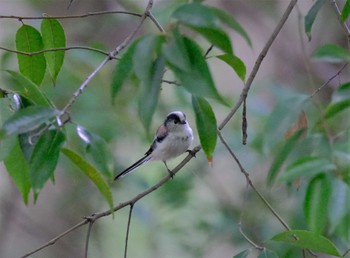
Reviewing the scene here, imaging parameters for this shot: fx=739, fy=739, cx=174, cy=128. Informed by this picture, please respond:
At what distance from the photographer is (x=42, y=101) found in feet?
4.48

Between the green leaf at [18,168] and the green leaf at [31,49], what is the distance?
0.55ft

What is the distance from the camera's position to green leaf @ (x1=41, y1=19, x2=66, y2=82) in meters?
1.53

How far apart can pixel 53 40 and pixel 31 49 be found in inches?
2.0

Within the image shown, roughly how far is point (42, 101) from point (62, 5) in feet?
7.41

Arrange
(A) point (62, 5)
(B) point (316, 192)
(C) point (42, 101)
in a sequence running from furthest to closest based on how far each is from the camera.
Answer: (A) point (62, 5) → (B) point (316, 192) → (C) point (42, 101)

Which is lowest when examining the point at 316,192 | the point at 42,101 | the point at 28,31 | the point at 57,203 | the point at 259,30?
the point at 316,192

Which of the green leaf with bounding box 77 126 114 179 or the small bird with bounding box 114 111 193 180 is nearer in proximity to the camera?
the green leaf with bounding box 77 126 114 179

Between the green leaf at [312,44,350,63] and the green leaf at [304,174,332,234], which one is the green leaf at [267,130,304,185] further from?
the green leaf at [312,44,350,63]

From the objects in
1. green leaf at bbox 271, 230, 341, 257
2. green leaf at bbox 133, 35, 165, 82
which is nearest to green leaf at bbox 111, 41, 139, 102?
green leaf at bbox 133, 35, 165, 82

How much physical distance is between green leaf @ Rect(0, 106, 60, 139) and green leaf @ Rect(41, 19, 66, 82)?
0.36 meters

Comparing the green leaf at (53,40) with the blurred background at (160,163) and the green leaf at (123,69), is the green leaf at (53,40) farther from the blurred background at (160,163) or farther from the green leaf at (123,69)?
the blurred background at (160,163)

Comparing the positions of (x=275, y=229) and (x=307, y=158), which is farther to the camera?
(x=275, y=229)

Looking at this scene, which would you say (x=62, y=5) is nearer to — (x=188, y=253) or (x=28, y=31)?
(x=188, y=253)

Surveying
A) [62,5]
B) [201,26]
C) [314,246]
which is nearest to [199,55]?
[201,26]
